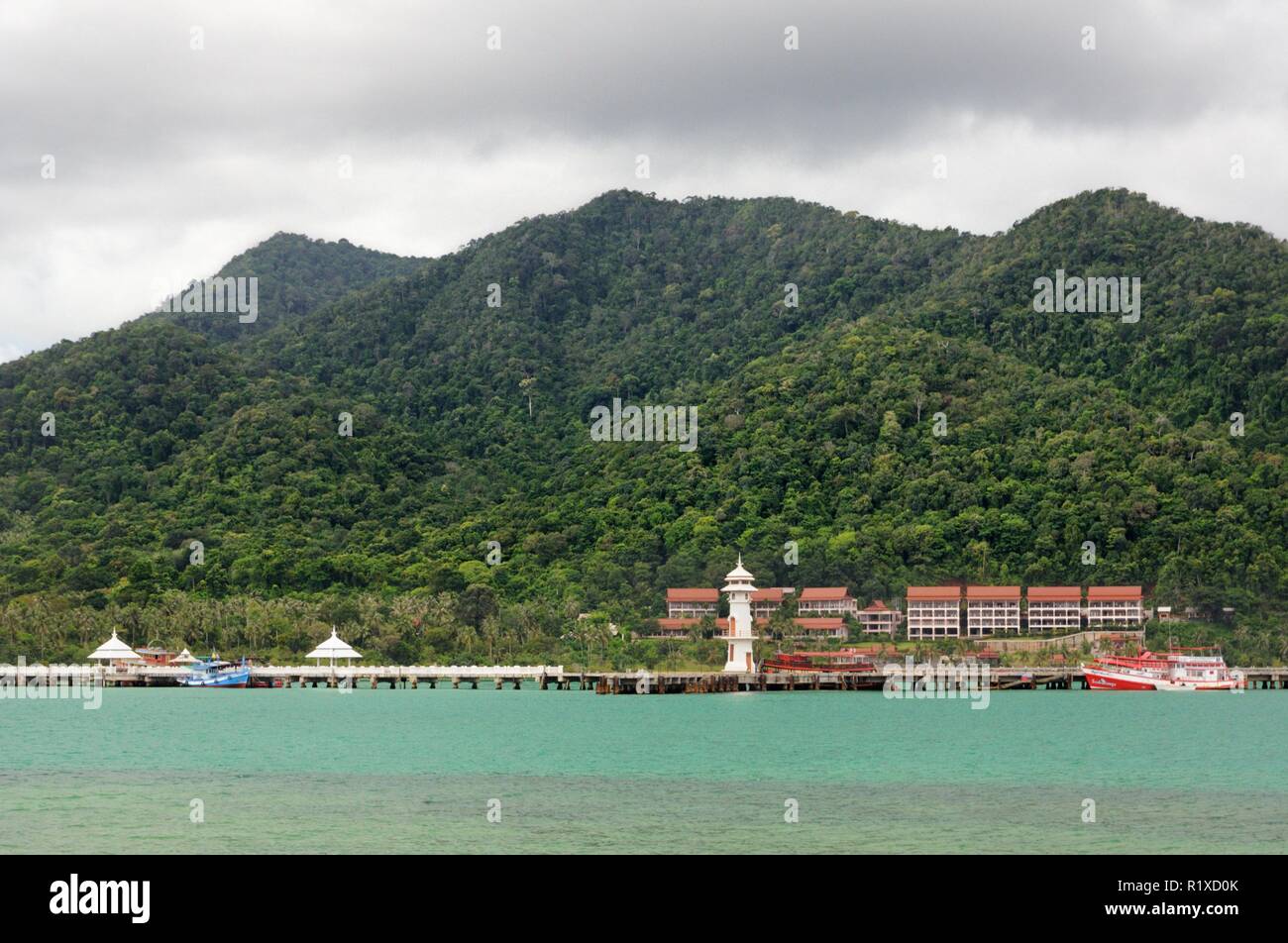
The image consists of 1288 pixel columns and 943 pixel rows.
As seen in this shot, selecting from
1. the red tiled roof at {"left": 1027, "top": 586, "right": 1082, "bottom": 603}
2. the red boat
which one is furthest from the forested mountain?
the red boat

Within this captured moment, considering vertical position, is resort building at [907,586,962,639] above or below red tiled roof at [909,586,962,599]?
below

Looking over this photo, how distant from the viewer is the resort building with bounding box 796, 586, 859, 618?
273 ft

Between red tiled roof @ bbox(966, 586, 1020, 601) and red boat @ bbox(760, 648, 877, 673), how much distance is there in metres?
6.84

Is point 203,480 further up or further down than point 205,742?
further up

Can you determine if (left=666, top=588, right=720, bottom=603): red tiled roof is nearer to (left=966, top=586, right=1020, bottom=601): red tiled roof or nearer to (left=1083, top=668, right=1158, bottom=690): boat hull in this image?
(left=966, top=586, right=1020, bottom=601): red tiled roof

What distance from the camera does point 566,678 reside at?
77.6 m

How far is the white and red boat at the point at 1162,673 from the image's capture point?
73.8 meters

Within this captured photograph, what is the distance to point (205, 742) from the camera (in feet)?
150

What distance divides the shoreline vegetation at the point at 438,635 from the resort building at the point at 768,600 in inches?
39.4

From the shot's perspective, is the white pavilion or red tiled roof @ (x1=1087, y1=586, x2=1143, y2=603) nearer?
the white pavilion

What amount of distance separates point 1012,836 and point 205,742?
27.0 m

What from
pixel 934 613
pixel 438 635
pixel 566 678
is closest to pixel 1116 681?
pixel 934 613

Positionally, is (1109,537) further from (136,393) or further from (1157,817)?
(136,393)

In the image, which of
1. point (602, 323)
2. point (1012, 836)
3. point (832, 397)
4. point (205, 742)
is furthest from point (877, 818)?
point (602, 323)
